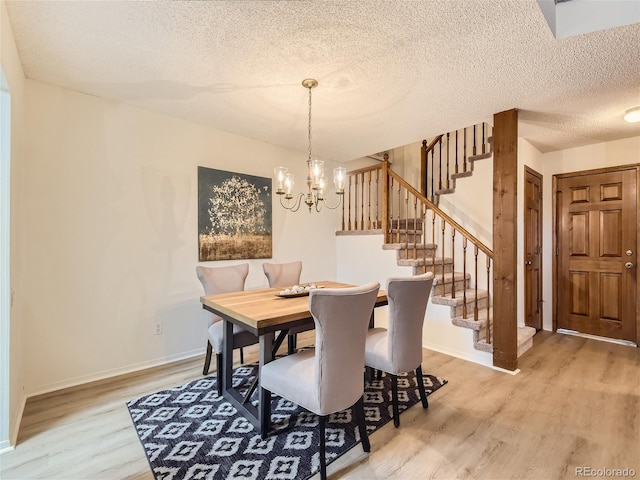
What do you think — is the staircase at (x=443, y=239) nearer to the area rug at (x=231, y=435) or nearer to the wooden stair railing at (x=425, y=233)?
the wooden stair railing at (x=425, y=233)

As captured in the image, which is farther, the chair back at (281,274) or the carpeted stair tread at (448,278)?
the carpeted stair tread at (448,278)

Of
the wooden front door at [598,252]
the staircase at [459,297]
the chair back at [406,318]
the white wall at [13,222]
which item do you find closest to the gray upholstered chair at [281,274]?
the staircase at [459,297]

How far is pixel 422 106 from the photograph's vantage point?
283cm

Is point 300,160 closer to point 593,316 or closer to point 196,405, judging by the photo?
point 196,405

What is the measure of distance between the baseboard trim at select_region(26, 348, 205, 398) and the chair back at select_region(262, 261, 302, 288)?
1.07m

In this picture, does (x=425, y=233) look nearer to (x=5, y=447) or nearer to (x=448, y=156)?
(x=448, y=156)

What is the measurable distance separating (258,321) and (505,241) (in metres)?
2.40

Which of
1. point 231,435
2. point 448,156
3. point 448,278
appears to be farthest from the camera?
point 448,156

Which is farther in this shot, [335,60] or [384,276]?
[384,276]

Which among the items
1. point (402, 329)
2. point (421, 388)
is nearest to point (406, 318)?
point (402, 329)

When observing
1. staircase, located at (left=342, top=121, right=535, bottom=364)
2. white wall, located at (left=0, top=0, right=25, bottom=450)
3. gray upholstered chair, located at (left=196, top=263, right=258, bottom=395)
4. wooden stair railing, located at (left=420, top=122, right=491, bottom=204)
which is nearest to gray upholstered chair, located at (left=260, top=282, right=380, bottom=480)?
gray upholstered chair, located at (left=196, top=263, right=258, bottom=395)

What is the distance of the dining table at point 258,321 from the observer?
185 cm

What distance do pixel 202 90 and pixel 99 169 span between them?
1.16 meters

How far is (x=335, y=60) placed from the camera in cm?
209
